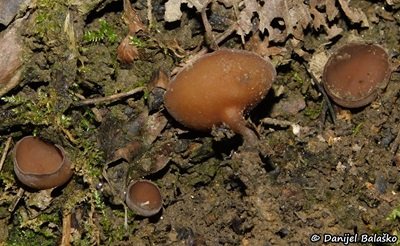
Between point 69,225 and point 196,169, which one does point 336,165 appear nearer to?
point 196,169

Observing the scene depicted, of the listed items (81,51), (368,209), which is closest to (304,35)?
(368,209)

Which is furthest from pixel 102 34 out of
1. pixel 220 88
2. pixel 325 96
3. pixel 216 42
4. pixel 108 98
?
pixel 325 96

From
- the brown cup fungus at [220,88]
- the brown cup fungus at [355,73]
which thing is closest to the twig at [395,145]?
the brown cup fungus at [355,73]

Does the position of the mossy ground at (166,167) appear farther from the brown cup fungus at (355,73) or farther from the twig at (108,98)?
the brown cup fungus at (355,73)
